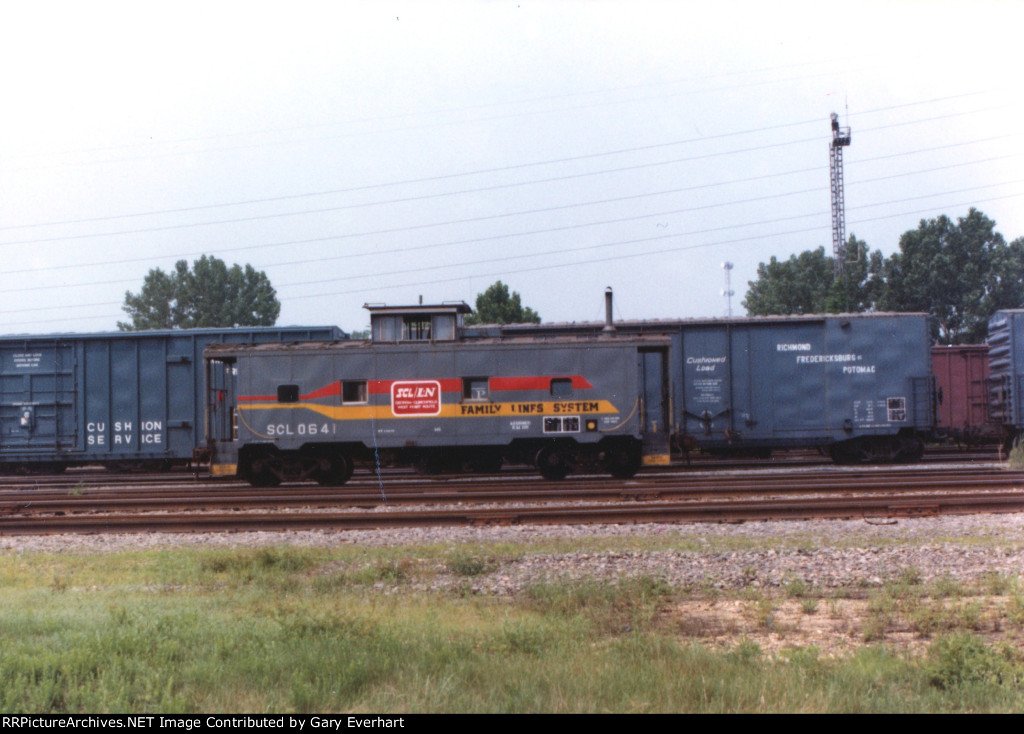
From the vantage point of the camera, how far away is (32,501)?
15.4 metres

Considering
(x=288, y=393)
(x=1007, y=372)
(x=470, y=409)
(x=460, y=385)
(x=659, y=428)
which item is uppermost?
Result: (x=1007, y=372)

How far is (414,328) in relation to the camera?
18.7 m

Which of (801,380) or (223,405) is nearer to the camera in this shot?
(223,405)

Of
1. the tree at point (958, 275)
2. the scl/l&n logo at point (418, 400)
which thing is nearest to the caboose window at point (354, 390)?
the scl/l&n logo at point (418, 400)

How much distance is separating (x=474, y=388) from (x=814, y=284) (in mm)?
46125

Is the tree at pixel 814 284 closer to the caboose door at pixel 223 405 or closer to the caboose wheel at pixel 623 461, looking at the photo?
the caboose wheel at pixel 623 461

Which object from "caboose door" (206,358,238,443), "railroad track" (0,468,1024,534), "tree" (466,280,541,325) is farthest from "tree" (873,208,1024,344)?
"caboose door" (206,358,238,443)

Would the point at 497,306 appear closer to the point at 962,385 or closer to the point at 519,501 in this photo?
the point at 962,385

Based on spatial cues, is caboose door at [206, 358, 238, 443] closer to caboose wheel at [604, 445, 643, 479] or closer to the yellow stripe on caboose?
the yellow stripe on caboose

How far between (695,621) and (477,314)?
4300 cm

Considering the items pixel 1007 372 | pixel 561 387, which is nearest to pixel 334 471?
pixel 561 387

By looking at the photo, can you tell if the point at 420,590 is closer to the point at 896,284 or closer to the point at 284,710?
the point at 284,710

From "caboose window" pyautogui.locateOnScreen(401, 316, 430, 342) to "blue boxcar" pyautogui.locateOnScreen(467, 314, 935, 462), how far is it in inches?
92.8

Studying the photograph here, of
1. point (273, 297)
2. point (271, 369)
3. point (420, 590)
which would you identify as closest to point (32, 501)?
point (271, 369)
